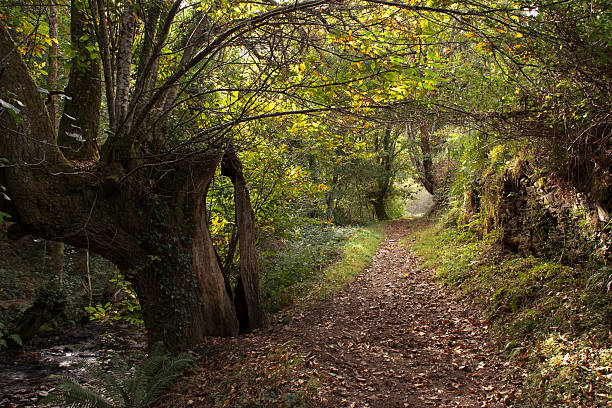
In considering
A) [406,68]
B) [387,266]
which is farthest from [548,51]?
[387,266]

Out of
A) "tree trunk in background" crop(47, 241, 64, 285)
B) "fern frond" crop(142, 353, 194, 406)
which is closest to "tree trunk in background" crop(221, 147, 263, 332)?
"fern frond" crop(142, 353, 194, 406)

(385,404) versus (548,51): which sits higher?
(548,51)

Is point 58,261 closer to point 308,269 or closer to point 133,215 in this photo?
point 133,215

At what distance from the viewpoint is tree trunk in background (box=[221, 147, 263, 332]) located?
7.48m

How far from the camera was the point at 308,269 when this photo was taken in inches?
452

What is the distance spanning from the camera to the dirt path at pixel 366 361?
4.63 meters

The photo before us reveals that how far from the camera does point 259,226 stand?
29.6ft

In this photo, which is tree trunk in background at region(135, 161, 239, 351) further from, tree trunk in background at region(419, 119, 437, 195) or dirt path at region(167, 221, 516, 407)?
tree trunk in background at region(419, 119, 437, 195)

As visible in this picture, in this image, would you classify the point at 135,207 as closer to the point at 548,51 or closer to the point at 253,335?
the point at 253,335

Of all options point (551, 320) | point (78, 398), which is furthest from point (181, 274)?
point (551, 320)

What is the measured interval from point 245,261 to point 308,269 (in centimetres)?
414

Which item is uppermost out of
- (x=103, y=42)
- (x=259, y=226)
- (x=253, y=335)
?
(x=103, y=42)

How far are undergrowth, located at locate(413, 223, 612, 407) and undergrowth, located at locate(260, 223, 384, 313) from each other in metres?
3.46

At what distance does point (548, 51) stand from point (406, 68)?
203cm
